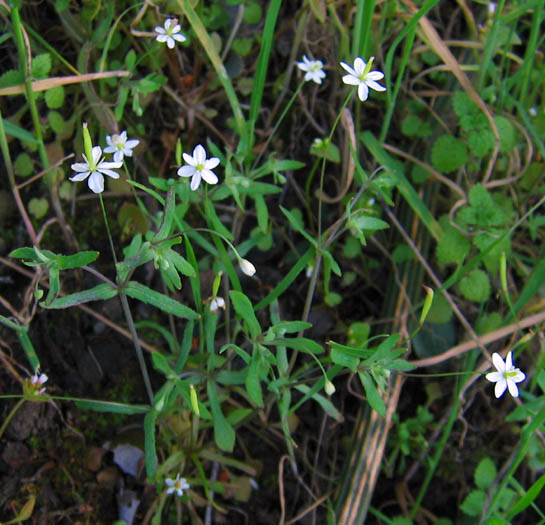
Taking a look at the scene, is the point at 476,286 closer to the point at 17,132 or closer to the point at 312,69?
the point at 312,69

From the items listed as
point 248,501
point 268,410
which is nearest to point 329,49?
point 268,410

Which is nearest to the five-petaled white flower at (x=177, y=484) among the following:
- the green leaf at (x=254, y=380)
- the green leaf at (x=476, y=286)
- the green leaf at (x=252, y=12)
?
the green leaf at (x=254, y=380)

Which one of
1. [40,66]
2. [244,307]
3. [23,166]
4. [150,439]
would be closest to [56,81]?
[40,66]

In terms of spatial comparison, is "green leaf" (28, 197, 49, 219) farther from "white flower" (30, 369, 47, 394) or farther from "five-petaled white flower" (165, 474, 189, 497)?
"five-petaled white flower" (165, 474, 189, 497)

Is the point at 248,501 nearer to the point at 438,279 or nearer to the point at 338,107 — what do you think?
the point at 438,279

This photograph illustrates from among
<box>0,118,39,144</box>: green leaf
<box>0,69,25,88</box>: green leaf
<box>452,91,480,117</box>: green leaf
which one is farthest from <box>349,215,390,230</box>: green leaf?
<box>0,69,25,88</box>: green leaf
